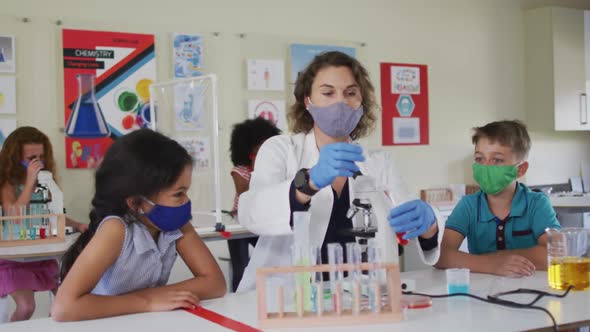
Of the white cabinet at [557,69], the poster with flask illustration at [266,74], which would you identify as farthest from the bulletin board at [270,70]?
the white cabinet at [557,69]

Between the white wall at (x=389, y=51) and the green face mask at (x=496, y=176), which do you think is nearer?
the green face mask at (x=496, y=176)

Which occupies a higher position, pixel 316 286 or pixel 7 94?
pixel 7 94

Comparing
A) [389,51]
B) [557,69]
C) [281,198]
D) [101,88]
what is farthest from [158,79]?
[557,69]

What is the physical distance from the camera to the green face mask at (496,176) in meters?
2.21

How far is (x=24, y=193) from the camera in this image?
11.4ft

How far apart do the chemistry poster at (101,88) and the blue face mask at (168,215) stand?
2293 millimetres

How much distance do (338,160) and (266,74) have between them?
3.18 metres

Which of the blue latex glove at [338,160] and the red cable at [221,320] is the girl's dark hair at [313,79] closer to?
the blue latex glove at [338,160]

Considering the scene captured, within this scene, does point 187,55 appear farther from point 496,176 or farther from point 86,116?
point 496,176

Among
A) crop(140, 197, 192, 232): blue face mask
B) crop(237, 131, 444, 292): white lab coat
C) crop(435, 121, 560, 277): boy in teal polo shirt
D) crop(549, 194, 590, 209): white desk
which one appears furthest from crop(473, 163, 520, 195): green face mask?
crop(549, 194, 590, 209): white desk

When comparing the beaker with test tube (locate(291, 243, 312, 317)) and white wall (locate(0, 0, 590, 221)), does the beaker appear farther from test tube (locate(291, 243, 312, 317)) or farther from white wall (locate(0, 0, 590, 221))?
test tube (locate(291, 243, 312, 317))

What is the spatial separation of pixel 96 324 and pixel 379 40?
159 inches

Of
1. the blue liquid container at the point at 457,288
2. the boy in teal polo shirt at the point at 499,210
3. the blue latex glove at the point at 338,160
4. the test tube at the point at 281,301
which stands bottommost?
the blue liquid container at the point at 457,288

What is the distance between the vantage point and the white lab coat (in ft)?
5.88
